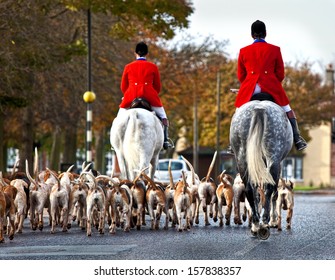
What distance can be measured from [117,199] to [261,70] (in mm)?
2978

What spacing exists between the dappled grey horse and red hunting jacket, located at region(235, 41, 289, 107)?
0.29 metres

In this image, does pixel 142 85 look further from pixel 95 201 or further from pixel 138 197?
pixel 95 201

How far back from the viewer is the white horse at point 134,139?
770 inches

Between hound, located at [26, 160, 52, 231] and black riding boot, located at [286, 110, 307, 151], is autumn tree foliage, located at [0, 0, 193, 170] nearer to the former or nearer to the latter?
hound, located at [26, 160, 52, 231]

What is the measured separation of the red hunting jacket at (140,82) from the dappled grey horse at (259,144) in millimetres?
4595

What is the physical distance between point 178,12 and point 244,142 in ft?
73.2

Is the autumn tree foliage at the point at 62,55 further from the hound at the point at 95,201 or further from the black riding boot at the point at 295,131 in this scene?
the black riding boot at the point at 295,131

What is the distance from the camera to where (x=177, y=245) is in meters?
14.6

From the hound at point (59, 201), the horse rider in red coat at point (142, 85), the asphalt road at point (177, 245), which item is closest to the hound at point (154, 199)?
the asphalt road at point (177, 245)

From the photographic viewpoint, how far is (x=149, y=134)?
19.7m

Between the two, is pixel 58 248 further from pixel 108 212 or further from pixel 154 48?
pixel 154 48

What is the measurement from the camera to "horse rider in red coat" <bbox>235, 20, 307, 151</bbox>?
15.9 metres

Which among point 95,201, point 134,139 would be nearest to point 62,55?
point 134,139

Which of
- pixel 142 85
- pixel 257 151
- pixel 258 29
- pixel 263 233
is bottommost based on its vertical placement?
pixel 263 233
